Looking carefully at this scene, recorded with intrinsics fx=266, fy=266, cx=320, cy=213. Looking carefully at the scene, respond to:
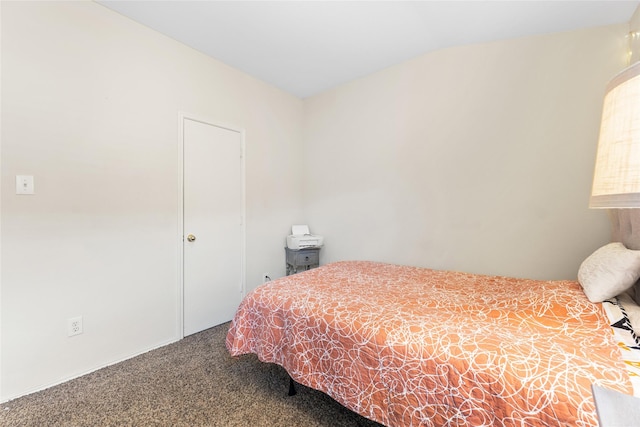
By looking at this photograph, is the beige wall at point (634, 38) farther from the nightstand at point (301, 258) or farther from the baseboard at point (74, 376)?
the baseboard at point (74, 376)

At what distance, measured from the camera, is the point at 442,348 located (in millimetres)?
1094

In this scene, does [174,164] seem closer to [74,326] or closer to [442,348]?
[74,326]

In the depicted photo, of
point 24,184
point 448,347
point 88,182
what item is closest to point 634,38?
point 448,347

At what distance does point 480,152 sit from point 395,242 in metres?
1.17

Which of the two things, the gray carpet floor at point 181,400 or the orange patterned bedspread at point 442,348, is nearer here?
the orange patterned bedspread at point 442,348

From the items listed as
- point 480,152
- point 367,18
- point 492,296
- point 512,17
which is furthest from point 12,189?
point 512,17

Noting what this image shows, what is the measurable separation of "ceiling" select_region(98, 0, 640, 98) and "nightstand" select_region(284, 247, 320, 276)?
2.13m

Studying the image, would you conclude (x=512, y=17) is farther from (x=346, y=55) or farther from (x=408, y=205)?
(x=408, y=205)

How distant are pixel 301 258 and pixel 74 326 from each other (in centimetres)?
210

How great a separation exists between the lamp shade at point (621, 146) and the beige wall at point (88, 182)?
2.73 metres

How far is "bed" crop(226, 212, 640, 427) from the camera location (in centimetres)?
88

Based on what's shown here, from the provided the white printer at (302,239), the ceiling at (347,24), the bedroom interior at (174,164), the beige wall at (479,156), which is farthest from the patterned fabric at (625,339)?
the white printer at (302,239)

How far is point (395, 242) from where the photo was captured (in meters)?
2.88

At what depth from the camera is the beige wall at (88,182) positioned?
1.70 m
